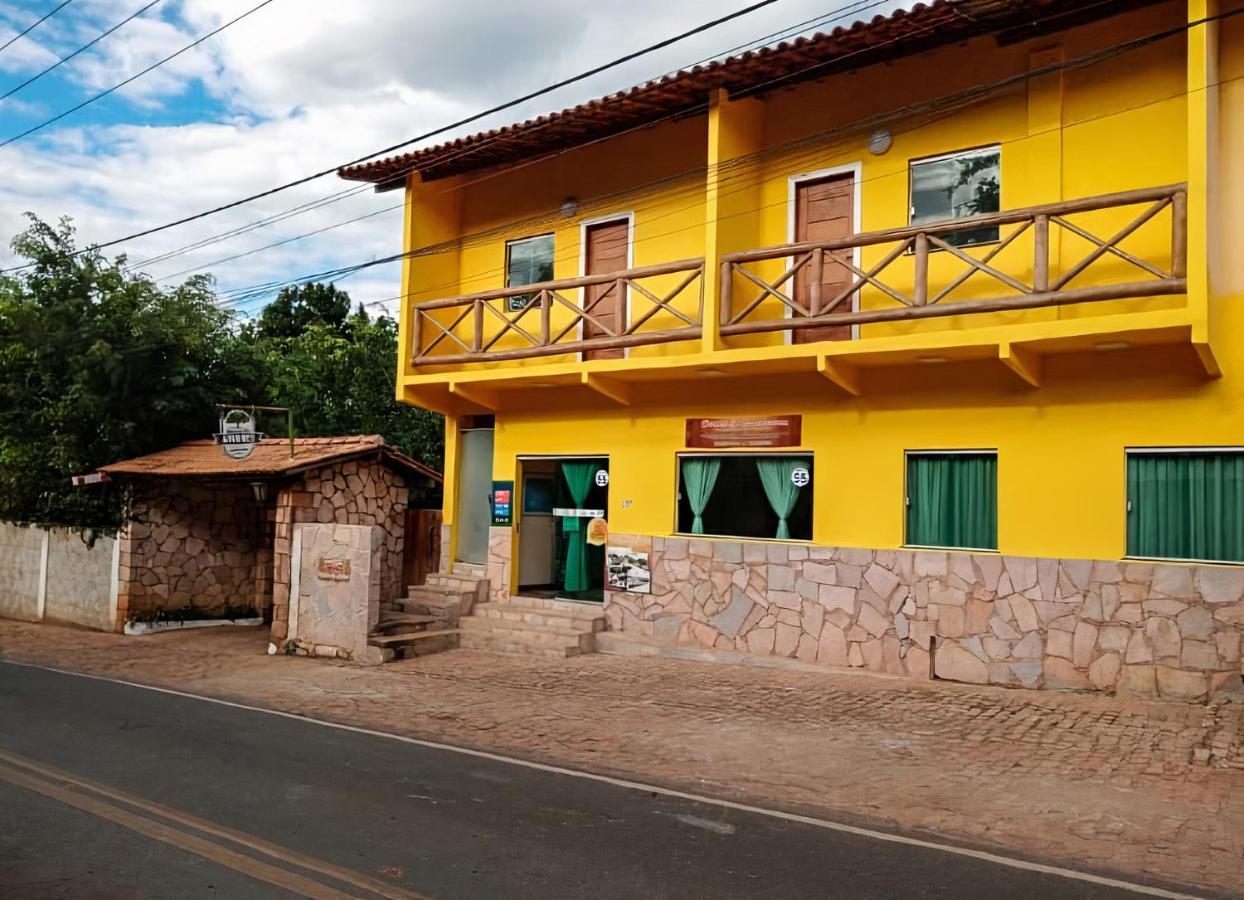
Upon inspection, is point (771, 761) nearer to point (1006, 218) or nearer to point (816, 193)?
point (1006, 218)

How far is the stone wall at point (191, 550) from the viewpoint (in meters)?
17.3

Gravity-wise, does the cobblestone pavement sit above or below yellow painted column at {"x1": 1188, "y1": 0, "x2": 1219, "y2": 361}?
below

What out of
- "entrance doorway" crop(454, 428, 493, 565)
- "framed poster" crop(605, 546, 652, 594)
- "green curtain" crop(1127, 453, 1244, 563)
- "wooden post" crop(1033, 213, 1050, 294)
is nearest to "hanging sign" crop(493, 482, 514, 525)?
"entrance doorway" crop(454, 428, 493, 565)

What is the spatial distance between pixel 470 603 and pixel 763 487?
5309 mm

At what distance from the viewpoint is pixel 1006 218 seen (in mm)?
10477

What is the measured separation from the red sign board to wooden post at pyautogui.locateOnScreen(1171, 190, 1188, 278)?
472 centimetres

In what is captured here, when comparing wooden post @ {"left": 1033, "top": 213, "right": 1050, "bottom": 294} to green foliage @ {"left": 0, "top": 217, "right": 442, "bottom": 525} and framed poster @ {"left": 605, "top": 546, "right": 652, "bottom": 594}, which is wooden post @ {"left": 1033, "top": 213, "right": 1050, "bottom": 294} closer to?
framed poster @ {"left": 605, "top": 546, "right": 652, "bottom": 594}

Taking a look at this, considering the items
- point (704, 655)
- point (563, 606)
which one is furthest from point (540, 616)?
point (704, 655)

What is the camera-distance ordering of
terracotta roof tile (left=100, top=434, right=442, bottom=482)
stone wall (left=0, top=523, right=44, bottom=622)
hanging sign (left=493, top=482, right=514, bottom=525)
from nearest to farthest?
terracotta roof tile (left=100, top=434, right=442, bottom=482) → hanging sign (left=493, top=482, right=514, bottom=525) → stone wall (left=0, top=523, right=44, bottom=622)

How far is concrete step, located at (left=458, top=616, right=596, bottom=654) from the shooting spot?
46.0ft

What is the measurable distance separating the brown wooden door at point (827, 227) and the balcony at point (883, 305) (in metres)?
0.03

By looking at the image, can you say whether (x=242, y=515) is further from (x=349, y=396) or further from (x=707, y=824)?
(x=707, y=824)

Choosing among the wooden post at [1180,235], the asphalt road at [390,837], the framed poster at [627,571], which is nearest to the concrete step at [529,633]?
the framed poster at [627,571]

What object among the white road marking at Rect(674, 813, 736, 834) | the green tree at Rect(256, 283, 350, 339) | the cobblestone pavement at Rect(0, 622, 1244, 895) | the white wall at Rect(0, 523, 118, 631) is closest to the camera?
the white road marking at Rect(674, 813, 736, 834)
